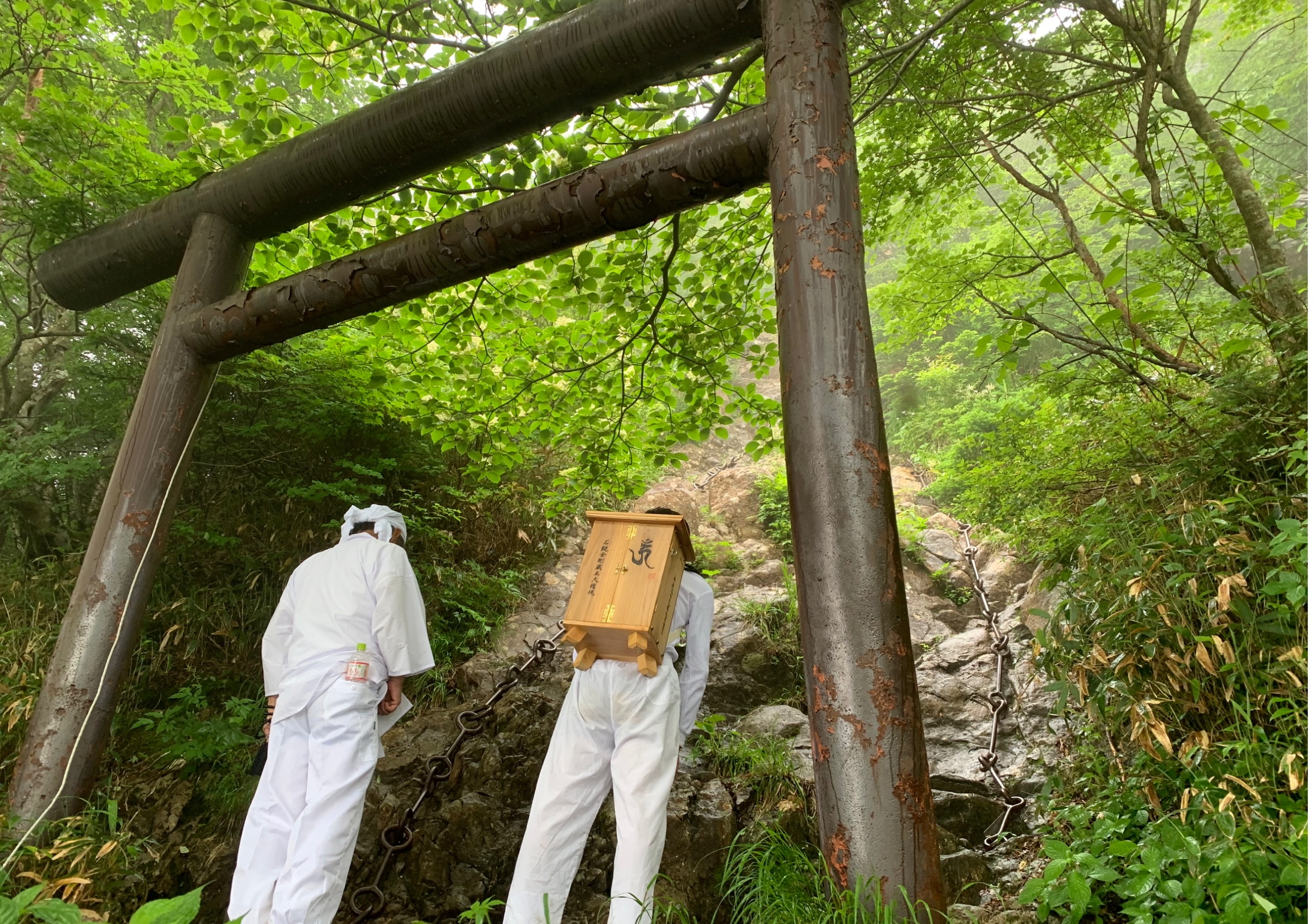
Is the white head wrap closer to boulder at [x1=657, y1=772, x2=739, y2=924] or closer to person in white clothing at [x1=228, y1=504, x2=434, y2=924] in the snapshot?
person in white clothing at [x1=228, y1=504, x2=434, y2=924]

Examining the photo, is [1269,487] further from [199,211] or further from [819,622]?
[199,211]

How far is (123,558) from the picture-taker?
313 cm

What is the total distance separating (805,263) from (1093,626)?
2219 mm

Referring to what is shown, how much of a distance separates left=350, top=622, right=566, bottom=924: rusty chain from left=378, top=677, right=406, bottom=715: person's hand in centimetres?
58

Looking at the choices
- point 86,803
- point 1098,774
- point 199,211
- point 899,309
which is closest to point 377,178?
point 199,211

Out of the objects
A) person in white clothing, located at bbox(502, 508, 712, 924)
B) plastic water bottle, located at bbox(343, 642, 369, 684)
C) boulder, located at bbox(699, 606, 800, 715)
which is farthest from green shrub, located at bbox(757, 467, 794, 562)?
plastic water bottle, located at bbox(343, 642, 369, 684)

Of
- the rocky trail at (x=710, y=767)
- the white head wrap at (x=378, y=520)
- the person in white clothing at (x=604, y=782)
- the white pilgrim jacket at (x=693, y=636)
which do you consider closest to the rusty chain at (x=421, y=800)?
the rocky trail at (x=710, y=767)

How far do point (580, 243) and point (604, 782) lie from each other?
8.40 ft

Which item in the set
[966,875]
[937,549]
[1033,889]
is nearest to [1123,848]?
[1033,889]

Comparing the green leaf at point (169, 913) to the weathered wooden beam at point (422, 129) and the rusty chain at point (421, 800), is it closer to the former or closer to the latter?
the rusty chain at point (421, 800)

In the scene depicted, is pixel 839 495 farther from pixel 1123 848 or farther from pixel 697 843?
pixel 697 843

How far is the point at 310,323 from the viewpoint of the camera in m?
3.22

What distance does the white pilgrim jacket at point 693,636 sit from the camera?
142 inches

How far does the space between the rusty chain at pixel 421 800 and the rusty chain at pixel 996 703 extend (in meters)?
2.73
